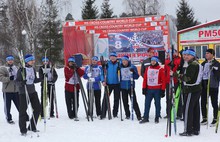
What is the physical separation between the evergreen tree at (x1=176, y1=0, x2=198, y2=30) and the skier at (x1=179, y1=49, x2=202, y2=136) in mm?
31932

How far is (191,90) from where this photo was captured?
559 cm

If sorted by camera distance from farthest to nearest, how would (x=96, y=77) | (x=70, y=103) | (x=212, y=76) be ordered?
1. (x=96, y=77)
2. (x=70, y=103)
3. (x=212, y=76)

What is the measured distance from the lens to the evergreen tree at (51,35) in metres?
29.3

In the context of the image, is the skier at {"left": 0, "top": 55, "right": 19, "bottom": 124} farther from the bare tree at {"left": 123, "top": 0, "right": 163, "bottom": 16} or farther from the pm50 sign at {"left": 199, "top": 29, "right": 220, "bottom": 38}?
the bare tree at {"left": 123, "top": 0, "right": 163, "bottom": 16}

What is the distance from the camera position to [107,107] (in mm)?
7688

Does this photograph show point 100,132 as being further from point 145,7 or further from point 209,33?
point 145,7

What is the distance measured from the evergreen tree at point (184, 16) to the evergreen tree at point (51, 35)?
15692 mm

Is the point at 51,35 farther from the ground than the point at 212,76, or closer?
farther from the ground

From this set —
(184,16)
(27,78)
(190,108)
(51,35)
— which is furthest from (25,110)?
(184,16)

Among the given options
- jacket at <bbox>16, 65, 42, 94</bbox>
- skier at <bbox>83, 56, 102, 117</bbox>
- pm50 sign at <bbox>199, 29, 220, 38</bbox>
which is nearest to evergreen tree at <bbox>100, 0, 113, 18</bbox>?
pm50 sign at <bbox>199, 29, 220, 38</bbox>

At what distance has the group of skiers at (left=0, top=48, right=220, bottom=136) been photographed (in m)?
5.64

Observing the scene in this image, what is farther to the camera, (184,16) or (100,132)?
(184,16)

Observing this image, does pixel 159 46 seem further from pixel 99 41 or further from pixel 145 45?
pixel 99 41

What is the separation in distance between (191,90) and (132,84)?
6.62 feet
